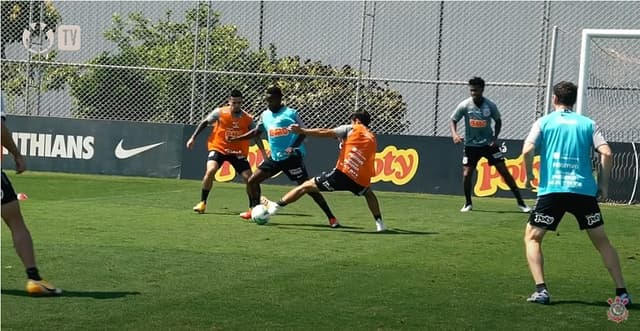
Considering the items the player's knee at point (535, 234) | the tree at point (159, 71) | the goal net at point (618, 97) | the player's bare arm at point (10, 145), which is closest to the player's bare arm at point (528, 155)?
Answer: the player's knee at point (535, 234)

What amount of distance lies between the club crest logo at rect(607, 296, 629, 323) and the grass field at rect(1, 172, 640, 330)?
0.06 metres

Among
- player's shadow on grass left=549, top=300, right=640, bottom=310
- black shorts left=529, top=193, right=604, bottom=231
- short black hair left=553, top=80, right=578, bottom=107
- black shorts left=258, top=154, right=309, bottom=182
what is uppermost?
short black hair left=553, top=80, right=578, bottom=107

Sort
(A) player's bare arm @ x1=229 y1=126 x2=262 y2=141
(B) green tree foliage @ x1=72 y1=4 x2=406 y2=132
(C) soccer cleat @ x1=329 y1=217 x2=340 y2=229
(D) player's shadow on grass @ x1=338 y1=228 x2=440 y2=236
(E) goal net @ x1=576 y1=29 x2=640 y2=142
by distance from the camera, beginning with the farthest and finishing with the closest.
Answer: (B) green tree foliage @ x1=72 y1=4 x2=406 y2=132, (E) goal net @ x1=576 y1=29 x2=640 y2=142, (A) player's bare arm @ x1=229 y1=126 x2=262 y2=141, (C) soccer cleat @ x1=329 y1=217 x2=340 y2=229, (D) player's shadow on grass @ x1=338 y1=228 x2=440 y2=236

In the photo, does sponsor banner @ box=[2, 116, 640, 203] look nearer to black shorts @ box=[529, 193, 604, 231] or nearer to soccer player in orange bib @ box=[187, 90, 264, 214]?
soccer player in orange bib @ box=[187, 90, 264, 214]

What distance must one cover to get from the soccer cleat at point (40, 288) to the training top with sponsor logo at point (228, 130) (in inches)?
328

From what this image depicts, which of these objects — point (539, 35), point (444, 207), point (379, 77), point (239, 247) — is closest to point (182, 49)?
point (379, 77)

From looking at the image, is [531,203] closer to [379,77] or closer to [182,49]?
[379,77]

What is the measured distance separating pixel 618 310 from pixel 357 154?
18.8 feet

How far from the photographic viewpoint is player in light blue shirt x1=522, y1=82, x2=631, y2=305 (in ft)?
31.4

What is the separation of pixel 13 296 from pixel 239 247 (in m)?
3.88

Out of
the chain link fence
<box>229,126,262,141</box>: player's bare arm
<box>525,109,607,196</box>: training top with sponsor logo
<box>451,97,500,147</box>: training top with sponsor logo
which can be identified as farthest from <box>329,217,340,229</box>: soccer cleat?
the chain link fence

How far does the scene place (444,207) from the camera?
62.6 ft

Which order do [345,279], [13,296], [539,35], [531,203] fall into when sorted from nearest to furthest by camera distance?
[13,296], [345,279], [531,203], [539,35]

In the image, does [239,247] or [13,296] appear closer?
[13,296]
